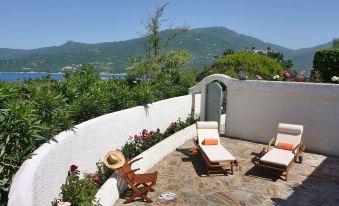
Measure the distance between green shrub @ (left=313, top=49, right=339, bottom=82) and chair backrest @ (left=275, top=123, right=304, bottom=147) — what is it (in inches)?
190

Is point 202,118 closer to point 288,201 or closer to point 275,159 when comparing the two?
point 275,159

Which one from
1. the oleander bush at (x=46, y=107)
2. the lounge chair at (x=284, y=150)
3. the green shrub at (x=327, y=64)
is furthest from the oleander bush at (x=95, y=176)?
the green shrub at (x=327, y=64)

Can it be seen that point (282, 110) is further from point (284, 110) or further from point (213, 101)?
point (213, 101)

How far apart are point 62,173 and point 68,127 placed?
45.8 inches

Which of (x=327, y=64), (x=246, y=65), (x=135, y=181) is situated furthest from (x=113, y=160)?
(x=246, y=65)

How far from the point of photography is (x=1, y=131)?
619 centimetres

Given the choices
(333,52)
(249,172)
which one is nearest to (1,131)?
(249,172)

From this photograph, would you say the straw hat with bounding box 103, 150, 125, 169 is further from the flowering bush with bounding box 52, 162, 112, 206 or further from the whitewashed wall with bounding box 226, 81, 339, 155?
the whitewashed wall with bounding box 226, 81, 339, 155

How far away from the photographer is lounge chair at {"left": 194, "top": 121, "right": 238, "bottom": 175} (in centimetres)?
1086

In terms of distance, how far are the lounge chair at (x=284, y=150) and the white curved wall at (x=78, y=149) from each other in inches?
186

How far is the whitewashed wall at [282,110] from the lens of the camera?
13016 millimetres

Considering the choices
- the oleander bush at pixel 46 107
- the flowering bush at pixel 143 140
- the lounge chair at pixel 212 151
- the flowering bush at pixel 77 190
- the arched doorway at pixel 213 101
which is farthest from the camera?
the arched doorway at pixel 213 101

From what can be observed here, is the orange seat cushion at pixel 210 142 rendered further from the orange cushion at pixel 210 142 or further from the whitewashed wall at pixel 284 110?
the whitewashed wall at pixel 284 110

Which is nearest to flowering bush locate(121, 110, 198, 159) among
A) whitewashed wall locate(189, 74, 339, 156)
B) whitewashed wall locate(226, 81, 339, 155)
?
whitewashed wall locate(189, 74, 339, 156)
